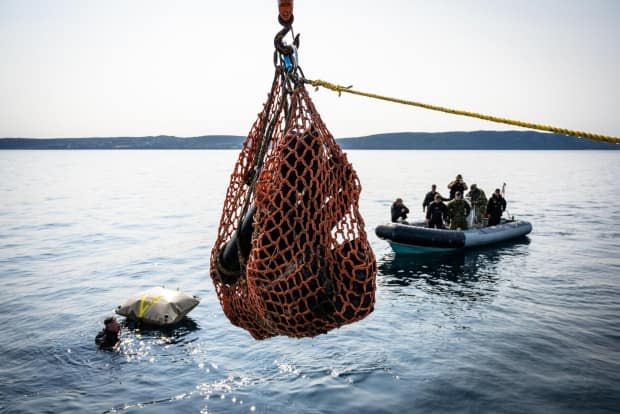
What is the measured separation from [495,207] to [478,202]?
2.14m

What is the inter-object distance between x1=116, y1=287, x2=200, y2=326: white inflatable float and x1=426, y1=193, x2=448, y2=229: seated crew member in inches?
497

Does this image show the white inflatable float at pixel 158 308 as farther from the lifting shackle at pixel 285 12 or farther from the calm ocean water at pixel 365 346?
the lifting shackle at pixel 285 12

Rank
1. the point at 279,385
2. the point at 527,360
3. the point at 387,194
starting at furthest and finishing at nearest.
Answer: the point at 387,194, the point at 527,360, the point at 279,385

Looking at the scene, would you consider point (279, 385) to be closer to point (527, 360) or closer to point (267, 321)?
point (527, 360)

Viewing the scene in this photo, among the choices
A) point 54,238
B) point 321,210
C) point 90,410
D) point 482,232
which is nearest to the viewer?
point 321,210

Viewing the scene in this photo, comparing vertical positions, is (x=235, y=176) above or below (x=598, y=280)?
above

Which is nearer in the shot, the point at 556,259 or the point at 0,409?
the point at 0,409

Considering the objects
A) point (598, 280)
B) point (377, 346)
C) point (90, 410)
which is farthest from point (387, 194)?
point (90, 410)

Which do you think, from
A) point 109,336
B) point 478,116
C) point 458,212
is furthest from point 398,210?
point 478,116

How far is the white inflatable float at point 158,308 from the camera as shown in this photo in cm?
1688

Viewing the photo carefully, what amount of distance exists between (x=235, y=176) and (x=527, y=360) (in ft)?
42.6

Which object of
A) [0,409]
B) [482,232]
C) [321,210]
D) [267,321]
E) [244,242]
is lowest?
[0,409]

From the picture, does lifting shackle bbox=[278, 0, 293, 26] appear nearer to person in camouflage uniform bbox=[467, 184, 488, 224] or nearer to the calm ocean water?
the calm ocean water

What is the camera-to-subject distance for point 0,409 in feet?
40.9
